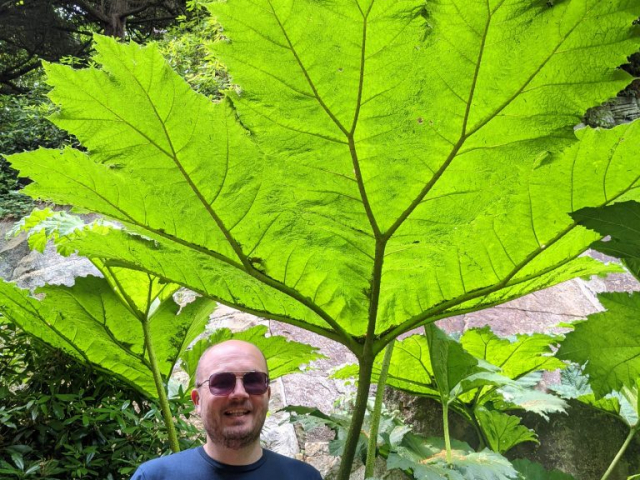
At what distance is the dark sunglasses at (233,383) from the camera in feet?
3.38

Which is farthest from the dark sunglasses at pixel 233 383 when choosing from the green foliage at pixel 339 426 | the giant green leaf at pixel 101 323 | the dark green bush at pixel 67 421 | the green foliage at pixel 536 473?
the green foliage at pixel 536 473

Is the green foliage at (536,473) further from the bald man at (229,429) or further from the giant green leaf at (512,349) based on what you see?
the bald man at (229,429)

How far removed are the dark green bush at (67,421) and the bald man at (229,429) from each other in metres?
0.55

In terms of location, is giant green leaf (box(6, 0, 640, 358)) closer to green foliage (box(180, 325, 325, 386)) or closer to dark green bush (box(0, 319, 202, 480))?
green foliage (box(180, 325, 325, 386))

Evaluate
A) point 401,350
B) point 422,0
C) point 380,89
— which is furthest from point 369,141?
point 401,350

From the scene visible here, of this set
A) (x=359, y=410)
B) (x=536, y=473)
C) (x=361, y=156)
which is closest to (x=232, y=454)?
(x=359, y=410)

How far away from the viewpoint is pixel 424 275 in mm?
907

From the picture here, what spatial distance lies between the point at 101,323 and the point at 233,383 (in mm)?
607

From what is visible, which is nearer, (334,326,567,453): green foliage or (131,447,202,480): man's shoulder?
(131,447,202,480): man's shoulder

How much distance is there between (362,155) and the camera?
0.74 metres

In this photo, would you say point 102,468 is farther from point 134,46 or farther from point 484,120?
point 484,120

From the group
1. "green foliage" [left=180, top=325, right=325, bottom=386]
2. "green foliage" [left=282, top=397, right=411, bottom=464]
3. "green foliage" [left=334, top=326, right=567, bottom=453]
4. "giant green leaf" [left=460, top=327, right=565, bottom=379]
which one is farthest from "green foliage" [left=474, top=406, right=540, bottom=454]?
"green foliage" [left=180, top=325, right=325, bottom=386]

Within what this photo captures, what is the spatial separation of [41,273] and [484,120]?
16.5ft

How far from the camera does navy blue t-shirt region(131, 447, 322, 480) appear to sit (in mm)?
1018
